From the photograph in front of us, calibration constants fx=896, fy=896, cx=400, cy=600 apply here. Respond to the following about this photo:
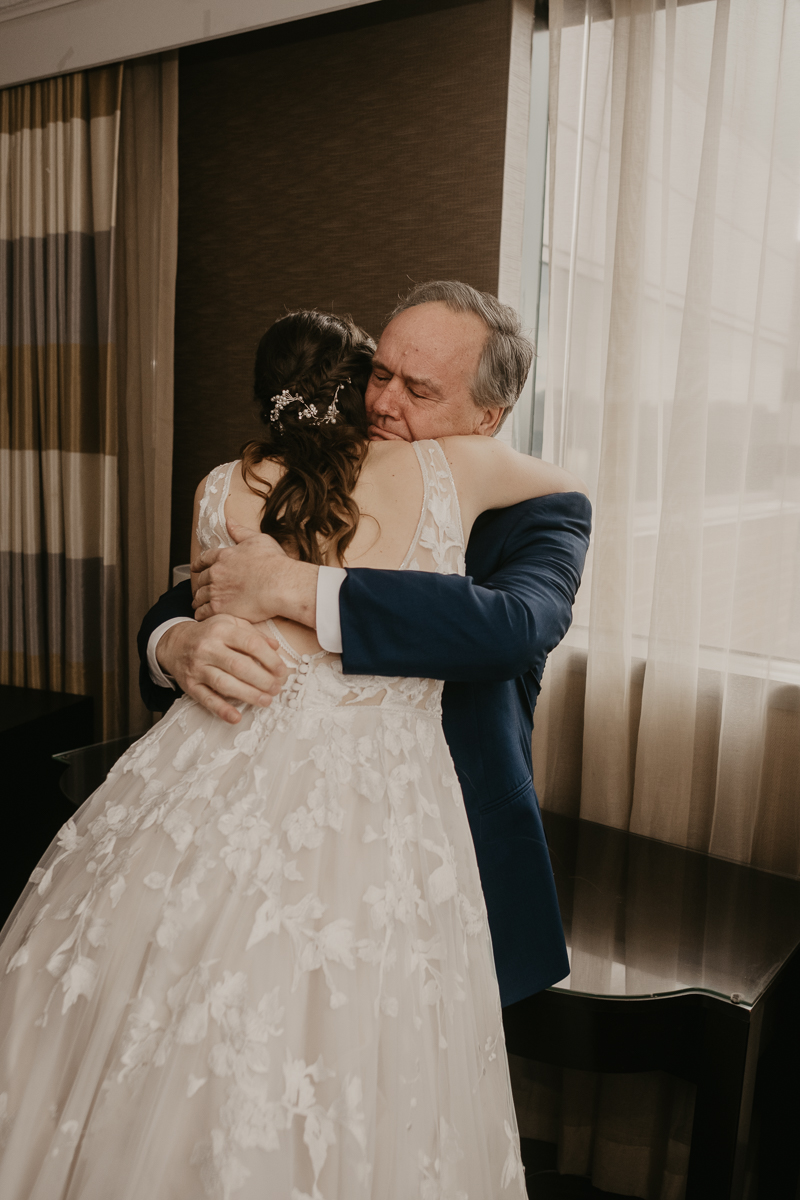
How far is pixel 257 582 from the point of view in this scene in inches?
43.4

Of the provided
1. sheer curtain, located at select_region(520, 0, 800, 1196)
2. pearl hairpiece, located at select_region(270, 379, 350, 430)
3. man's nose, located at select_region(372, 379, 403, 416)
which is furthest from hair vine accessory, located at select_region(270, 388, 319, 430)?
sheer curtain, located at select_region(520, 0, 800, 1196)

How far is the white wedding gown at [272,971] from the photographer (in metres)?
0.84

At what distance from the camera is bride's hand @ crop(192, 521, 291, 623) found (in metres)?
1.10

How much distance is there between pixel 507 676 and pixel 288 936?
0.40m

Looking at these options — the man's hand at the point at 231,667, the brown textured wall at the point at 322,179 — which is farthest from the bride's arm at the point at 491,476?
the brown textured wall at the point at 322,179

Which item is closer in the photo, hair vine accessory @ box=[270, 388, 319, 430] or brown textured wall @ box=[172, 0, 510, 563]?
hair vine accessory @ box=[270, 388, 319, 430]

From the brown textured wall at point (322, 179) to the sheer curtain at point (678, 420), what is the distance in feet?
0.76

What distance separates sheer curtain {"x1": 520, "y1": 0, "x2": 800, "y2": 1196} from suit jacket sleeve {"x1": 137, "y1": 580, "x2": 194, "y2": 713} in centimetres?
100

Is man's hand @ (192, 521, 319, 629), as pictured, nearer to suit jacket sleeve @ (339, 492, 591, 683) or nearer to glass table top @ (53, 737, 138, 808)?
suit jacket sleeve @ (339, 492, 591, 683)

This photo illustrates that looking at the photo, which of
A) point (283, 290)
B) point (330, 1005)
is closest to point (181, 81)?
point (283, 290)

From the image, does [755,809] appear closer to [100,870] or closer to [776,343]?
[776,343]

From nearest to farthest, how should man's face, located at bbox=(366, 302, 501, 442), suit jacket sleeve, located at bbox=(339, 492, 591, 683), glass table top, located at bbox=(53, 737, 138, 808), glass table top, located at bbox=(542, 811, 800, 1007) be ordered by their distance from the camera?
1. suit jacket sleeve, located at bbox=(339, 492, 591, 683)
2. man's face, located at bbox=(366, 302, 501, 442)
3. glass table top, located at bbox=(542, 811, 800, 1007)
4. glass table top, located at bbox=(53, 737, 138, 808)

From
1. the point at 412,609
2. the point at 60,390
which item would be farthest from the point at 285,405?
the point at 60,390

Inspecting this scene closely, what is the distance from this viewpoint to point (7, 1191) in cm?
85
